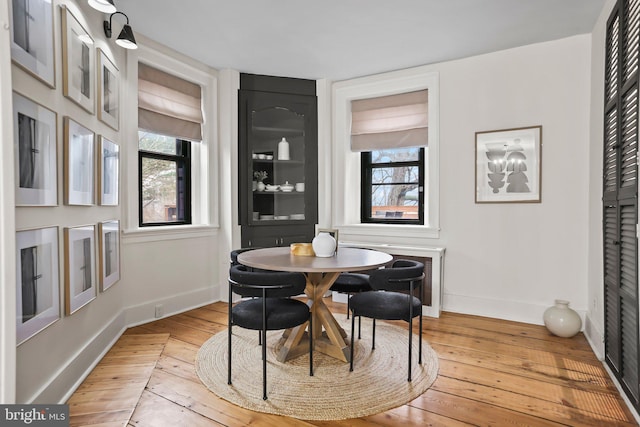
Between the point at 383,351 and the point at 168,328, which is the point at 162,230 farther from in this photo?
the point at 383,351

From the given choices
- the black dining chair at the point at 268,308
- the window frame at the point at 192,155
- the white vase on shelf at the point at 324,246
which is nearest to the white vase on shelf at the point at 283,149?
the window frame at the point at 192,155

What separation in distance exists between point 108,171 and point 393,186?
2.96 m

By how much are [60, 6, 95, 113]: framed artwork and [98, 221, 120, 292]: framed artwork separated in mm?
878

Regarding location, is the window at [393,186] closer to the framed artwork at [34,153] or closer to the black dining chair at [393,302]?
the black dining chair at [393,302]

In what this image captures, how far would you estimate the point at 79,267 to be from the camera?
230 centimetres

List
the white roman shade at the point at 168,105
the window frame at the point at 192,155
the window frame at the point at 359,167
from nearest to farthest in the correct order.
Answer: the window frame at the point at 192,155
the white roman shade at the point at 168,105
the window frame at the point at 359,167

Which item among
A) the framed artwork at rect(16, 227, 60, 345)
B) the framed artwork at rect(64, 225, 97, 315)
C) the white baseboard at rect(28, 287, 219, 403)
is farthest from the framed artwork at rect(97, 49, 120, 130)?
the white baseboard at rect(28, 287, 219, 403)

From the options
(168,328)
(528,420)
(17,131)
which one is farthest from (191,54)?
(528,420)

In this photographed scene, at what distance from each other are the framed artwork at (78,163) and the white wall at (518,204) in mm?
3133

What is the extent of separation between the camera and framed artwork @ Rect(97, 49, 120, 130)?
8.70 feet

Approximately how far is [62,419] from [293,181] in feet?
10.4

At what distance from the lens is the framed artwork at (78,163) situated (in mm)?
2133

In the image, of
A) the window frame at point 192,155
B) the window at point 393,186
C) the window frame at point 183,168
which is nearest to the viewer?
the window frame at point 192,155

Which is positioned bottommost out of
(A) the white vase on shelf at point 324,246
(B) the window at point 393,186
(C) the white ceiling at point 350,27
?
(A) the white vase on shelf at point 324,246
